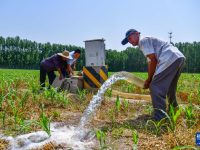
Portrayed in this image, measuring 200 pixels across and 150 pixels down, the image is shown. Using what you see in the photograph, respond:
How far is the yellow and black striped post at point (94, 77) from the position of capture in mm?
4195

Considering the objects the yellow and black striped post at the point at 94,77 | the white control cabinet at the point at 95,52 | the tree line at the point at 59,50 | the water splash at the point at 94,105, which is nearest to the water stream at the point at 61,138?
the water splash at the point at 94,105

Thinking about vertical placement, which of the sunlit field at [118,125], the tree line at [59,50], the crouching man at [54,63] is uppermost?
the tree line at [59,50]

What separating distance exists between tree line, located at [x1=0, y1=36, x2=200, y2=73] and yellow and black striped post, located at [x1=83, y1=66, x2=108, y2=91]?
40.9 m

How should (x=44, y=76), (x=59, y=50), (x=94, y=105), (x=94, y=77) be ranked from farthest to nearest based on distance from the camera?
(x=59, y=50) < (x=44, y=76) < (x=94, y=77) < (x=94, y=105)

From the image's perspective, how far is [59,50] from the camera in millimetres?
54031

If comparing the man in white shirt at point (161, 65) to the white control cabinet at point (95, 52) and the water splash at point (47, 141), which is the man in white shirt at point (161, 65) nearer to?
the water splash at point (47, 141)

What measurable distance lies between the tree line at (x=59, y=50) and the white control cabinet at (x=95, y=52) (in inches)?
1609

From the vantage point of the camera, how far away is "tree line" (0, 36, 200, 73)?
42.8 m

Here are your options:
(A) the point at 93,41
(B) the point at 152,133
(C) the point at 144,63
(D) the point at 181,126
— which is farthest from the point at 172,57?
(C) the point at 144,63

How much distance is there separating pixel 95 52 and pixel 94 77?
25.0 inches

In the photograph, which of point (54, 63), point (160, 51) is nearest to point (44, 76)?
point (54, 63)

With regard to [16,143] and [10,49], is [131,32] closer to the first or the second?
[16,143]

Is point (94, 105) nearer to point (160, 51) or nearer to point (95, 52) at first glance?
point (160, 51)

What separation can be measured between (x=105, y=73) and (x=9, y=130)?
2.80 meters
